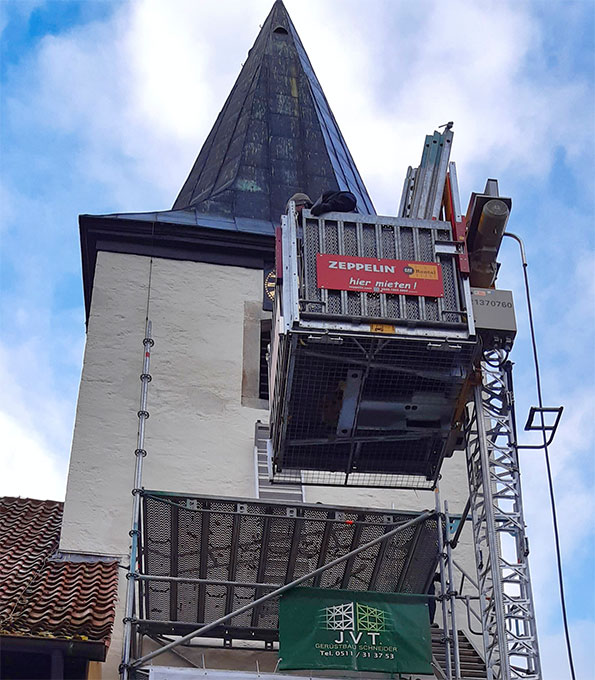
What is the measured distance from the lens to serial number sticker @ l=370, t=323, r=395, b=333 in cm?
1403

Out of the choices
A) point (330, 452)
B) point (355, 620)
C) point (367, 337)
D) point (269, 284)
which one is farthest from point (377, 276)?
point (269, 284)

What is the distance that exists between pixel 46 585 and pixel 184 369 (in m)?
5.06

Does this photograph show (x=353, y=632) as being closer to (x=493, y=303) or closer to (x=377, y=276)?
(x=377, y=276)

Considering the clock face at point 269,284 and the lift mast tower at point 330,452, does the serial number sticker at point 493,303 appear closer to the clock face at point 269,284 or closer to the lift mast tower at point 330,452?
Result: the lift mast tower at point 330,452

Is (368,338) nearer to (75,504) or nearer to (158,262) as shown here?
(75,504)

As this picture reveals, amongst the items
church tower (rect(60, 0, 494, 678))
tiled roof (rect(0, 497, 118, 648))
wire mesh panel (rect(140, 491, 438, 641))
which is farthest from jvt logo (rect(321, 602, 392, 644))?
tiled roof (rect(0, 497, 118, 648))

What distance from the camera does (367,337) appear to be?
46.0 feet

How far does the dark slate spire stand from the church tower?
0.10m

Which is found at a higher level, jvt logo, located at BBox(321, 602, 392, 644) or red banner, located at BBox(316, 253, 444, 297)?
red banner, located at BBox(316, 253, 444, 297)

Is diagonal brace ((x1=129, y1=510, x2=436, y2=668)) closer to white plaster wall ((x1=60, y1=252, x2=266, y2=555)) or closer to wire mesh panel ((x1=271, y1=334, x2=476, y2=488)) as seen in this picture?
wire mesh panel ((x1=271, y1=334, x2=476, y2=488))

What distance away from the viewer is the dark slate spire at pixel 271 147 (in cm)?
2380

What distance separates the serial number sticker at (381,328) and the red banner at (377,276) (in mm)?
497

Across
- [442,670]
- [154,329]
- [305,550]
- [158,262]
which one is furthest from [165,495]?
[158,262]

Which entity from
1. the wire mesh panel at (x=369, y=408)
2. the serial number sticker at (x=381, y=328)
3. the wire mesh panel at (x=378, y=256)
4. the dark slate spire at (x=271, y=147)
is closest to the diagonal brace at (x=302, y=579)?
the wire mesh panel at (x=369, y=408)
